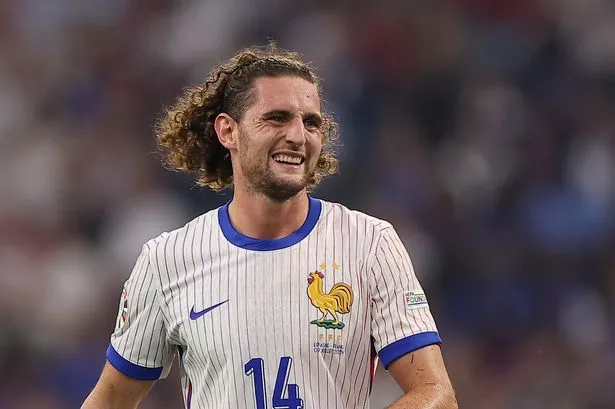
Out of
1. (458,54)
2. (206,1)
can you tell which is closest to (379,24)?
(458,54)

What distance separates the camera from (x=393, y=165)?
28.6 ft

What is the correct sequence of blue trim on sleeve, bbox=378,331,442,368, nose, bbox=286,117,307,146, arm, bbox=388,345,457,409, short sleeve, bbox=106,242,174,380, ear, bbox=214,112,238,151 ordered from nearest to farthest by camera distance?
arm, bbox=388,345,457,409
blue trim on sleeve, bbox=378,331,442,368
nose, bbox=286,117,307,146
short sleeve, bbox=106,242,174,380
ear, bbox=214,112,238,151

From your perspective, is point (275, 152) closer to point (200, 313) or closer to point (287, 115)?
point (287, 115)

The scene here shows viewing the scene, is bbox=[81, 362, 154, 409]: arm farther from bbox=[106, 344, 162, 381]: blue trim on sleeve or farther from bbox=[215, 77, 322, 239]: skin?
bbox=[215, 77, 322, 239]: skin

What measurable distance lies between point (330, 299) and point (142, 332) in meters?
0.75

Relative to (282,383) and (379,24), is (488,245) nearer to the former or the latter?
(379,24)

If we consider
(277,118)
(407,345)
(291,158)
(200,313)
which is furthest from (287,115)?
(407,345)

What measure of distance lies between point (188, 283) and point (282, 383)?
535 mm

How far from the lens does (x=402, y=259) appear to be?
435cm

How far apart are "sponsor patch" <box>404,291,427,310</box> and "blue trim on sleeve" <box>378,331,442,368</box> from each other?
0.11 meters

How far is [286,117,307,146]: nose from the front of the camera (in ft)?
14.2

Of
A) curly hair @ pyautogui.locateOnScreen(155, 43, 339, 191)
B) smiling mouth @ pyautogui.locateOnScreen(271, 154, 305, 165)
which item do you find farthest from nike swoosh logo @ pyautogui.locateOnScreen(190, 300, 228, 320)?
curly hair @ pyautogui.locateOnScreen(155, 43, 339, 191)

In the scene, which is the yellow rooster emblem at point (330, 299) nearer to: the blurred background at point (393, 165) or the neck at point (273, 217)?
the neck at point (273, 217)

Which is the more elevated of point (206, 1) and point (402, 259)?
point (206, 1)
